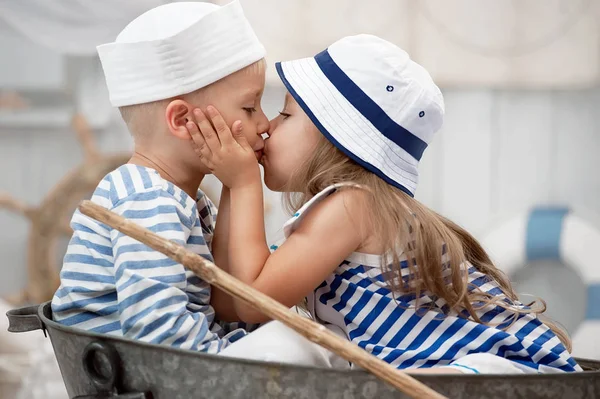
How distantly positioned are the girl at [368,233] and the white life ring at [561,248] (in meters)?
1.47

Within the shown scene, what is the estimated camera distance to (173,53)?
37.5 inches

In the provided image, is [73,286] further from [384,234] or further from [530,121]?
[530,121]

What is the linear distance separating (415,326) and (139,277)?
34 centimetres

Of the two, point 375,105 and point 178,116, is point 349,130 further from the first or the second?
point 178,116

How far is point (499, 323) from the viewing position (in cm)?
100

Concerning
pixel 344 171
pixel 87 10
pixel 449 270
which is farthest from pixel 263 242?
pixel 87 10

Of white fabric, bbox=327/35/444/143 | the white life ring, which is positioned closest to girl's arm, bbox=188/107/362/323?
white fabric, bbox=327/35/444/143

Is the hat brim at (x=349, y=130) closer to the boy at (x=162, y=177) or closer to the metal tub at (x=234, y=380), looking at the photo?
the boy at (x=162, y=177)

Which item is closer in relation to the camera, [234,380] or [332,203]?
[234,380]

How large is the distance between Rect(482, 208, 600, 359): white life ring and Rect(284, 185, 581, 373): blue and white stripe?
1.46 metres

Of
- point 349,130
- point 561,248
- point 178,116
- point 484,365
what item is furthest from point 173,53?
point 561,248

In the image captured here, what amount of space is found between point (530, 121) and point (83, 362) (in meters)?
2.19

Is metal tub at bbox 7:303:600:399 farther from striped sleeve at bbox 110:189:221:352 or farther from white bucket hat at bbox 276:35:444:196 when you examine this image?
white bucket hat at bbox 276:35:444:196

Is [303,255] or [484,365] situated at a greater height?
[303,255]
